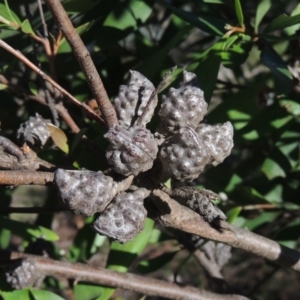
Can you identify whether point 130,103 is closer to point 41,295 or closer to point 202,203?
point 202,203

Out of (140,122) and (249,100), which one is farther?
(249,100)

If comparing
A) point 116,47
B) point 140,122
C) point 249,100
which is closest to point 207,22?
point 249,100

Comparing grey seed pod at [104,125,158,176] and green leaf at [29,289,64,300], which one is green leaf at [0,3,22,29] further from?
green leaf at [29,289,64,300]

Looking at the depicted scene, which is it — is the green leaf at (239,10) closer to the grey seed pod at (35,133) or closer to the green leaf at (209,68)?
the green leaf at (209,68)

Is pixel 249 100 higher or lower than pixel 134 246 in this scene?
higher

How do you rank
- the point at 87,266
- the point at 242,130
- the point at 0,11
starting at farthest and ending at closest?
the point at 242,130
the point at 87,266
the point at 0,11

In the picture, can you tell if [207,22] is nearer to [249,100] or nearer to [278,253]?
[249,100]

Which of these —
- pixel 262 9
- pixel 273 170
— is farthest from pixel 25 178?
pixel 273 170
